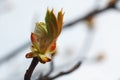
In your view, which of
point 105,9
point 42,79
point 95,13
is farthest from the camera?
point 95,13

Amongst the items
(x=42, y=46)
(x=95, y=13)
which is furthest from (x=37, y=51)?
(x=95, y=13)

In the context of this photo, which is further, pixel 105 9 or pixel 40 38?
pixel 105 9

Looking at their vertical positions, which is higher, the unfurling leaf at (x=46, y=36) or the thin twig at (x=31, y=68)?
the unfurling leaf at (x=46, y=36)

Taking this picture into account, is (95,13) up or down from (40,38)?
up

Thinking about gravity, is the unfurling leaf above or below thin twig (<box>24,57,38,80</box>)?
above

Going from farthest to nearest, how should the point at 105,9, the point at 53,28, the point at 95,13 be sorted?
the point at 95,13 → the point at 105,9 → the point at 53,28

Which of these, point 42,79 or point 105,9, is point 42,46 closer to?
point 42,79

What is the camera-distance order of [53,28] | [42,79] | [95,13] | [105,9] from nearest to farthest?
1. [53,28]
2. [42,79]
3. [105,9]
4. [95,13]

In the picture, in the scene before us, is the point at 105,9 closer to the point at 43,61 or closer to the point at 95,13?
the point at 95,13

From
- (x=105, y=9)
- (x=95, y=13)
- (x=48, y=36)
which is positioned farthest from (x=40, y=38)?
(x=95, y=13)
